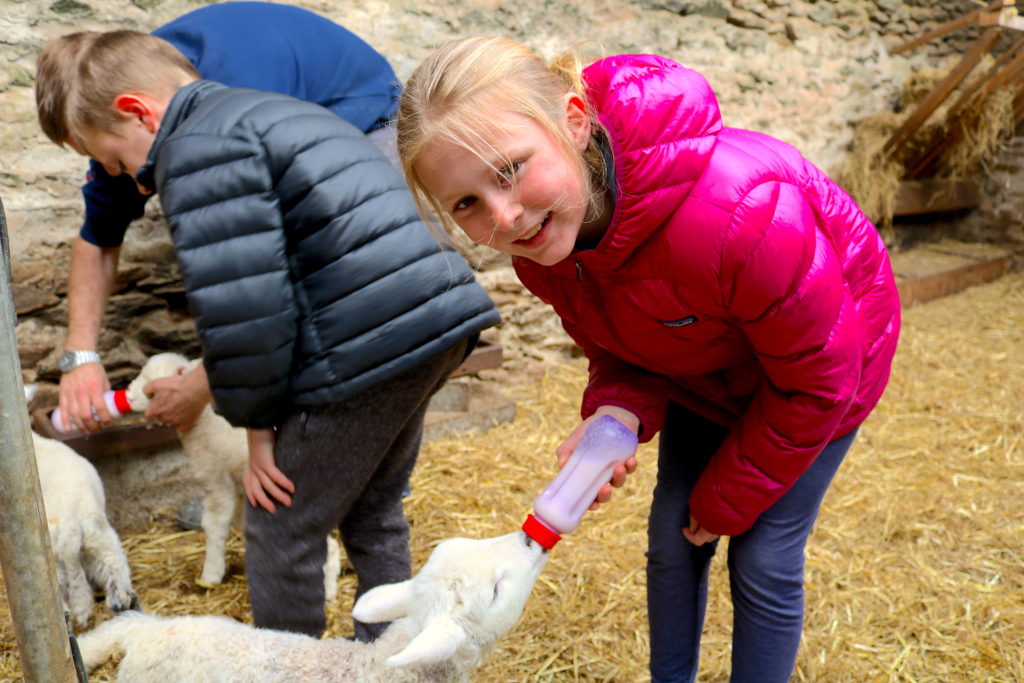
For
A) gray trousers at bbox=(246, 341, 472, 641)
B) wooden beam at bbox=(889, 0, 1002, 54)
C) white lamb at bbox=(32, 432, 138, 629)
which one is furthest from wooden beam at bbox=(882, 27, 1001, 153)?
white lamb at bbox=(32, 432, 138, 629)

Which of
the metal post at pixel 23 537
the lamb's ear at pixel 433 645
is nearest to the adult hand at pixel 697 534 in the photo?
the lamb's ear at pixel 433 645

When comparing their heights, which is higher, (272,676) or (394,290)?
(394,290)

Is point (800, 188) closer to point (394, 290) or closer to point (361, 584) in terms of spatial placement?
point (394, 290)

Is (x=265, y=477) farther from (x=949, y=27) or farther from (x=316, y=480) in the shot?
(x=949, y=27)

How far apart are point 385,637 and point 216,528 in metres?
1.25

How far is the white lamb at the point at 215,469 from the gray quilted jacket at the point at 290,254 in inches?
35.9

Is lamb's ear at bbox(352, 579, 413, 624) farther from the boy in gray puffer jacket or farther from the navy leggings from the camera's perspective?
the navy leggings

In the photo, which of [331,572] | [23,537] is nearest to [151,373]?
[331,572]

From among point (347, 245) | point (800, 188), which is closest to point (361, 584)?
point (347, 245)

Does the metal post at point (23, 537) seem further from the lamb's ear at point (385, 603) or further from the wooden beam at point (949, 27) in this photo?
the wooden beam at point (949, 27)

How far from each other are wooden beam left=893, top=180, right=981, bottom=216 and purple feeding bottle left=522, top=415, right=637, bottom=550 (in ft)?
17.9

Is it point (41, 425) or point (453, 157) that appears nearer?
point (453, 157)

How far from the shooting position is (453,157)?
1.23 metres

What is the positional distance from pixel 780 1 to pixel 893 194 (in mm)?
1733
